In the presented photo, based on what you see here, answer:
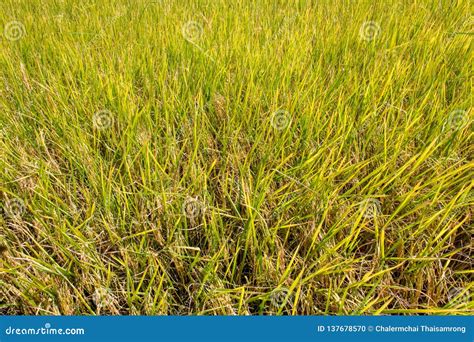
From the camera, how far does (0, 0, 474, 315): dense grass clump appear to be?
29.5 inches

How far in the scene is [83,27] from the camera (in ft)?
5.44

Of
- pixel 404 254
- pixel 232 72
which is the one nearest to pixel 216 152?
pixel 232 72

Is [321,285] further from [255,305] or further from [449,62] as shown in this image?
[449,62]

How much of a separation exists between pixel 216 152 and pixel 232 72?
417 millimetres

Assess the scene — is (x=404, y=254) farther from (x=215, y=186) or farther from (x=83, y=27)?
(x=83, y=27)

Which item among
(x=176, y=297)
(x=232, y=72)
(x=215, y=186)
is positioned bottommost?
(x=176, y=297)

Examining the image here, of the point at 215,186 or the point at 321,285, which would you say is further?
the point at 215,186

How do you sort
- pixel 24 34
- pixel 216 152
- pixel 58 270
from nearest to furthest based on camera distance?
pixel 58 270
pixel 216 152
pixel 24 34

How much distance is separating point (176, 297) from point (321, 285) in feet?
1.05

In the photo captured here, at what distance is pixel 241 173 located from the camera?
34.4 inches

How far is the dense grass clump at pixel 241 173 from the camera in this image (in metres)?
0.75

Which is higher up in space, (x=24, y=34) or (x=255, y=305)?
(x=24, y=34)

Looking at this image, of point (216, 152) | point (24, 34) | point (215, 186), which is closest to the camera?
point (215, 186)

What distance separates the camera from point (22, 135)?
1.05 metres
